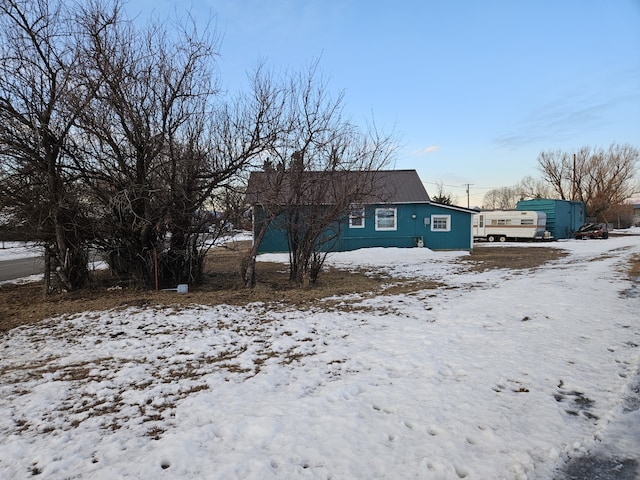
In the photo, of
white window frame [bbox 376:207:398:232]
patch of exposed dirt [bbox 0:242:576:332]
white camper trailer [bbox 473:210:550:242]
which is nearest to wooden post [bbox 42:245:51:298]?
patch of exposed dirt [bbox 0:242:576:332]

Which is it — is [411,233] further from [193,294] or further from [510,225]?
[193,294]

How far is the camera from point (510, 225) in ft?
102

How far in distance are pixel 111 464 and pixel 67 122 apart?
756 centimetres

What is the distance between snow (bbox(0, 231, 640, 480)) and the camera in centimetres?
268

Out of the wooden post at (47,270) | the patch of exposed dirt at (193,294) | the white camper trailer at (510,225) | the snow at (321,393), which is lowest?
the snow at (321,393)

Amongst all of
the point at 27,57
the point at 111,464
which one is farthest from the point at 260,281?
the point at 111,464

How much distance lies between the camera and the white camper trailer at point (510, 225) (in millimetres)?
30781

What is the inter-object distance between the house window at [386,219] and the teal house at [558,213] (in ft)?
63.2

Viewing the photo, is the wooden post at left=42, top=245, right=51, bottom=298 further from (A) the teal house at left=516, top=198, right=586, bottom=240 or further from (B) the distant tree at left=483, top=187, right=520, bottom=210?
(B) the distant tree at left=483, top=187, right=520, bottom=210

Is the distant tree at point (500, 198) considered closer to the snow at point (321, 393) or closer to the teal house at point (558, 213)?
the teal house at point (558, 213)

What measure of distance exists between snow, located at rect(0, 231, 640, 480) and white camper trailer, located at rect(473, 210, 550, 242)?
26248 mm

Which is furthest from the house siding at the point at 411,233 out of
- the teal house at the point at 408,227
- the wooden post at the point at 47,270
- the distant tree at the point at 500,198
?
the distant tree at the point at 500,198

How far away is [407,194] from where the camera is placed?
22016mm

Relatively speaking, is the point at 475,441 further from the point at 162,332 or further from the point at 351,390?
the point at 162,332
